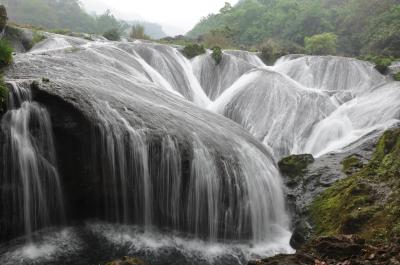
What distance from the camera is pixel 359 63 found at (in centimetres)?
2269

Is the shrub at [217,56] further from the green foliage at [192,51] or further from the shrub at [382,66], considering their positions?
the shrub at [382,66]

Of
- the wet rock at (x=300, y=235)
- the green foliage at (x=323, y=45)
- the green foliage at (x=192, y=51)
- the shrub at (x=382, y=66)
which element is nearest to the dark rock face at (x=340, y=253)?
the wet rock at (x=300, y=235)

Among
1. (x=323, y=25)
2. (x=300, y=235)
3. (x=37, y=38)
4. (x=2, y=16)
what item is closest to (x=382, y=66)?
(x=300, y=235)

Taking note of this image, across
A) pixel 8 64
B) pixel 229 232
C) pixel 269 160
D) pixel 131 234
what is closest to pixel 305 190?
pixel 269 160

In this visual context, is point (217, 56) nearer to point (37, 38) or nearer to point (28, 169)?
point (37, 38)

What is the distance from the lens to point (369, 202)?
912 centimetres

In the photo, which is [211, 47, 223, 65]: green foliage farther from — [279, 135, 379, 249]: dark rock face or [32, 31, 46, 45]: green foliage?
[279, 135, 379, 249]: dark rock face

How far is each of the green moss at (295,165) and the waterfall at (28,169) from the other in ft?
20.4

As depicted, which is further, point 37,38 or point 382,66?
point 382,66

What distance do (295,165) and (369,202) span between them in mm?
3476

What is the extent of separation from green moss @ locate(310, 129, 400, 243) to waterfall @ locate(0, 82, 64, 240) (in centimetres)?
575

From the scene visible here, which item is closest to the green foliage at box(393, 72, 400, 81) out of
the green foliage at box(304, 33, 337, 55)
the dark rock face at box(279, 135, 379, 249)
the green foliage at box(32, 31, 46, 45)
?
the dark rock face at box(279, 135, 379, 249)

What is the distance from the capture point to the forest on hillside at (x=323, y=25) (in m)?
36.5

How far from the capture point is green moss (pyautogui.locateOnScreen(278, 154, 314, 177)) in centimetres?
1229
